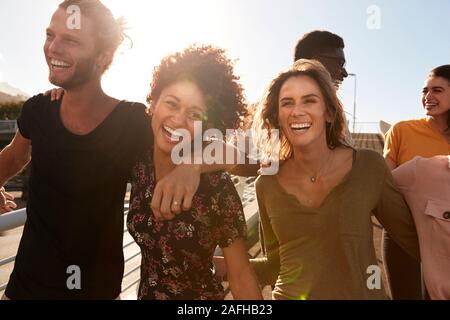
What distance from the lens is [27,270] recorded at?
192 centimetres

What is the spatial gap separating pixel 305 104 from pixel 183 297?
1072mm

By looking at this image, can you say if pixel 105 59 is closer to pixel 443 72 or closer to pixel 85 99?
pixel 85 99

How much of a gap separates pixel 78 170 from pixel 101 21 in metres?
0.77

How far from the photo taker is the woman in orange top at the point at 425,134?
2896 millimetres

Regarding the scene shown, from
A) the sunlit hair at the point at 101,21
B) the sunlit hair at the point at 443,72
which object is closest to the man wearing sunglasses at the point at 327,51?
the sunlit hair at the point at 443,72

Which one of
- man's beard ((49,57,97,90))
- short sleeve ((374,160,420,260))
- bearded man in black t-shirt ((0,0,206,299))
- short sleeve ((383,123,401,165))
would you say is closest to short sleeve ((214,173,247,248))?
bearded man in black t-shirt ((0,0,206,299))

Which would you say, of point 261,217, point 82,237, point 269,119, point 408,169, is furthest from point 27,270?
point 408,169

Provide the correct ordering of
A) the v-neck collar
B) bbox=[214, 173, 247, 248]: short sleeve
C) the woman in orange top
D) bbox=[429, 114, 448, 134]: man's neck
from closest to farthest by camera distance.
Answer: bbox=[214, 173, 247, 248]: short sleeve → the v-neck collar → the woman in orange top → bbox=[429, 114, 448, 134]: man's neck

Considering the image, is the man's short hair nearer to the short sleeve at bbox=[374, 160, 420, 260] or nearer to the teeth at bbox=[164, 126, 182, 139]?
the short sleeve at bbox=[374, 160, 420, 260]

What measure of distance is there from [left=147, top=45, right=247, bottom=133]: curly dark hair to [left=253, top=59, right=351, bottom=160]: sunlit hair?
303 millimetres

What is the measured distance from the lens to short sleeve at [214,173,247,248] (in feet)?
5.68

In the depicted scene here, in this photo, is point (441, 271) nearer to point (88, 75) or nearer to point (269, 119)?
point (269, 119)

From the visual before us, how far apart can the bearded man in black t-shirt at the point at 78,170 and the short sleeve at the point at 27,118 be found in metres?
0.01

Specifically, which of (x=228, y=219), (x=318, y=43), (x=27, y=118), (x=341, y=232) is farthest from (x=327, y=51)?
(x=27, y=118)
